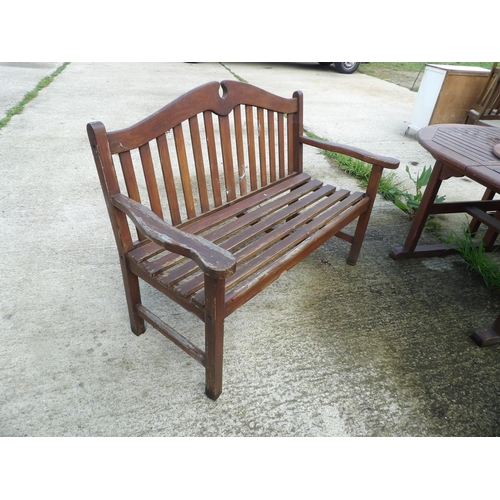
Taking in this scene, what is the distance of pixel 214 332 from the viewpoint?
1.36 m

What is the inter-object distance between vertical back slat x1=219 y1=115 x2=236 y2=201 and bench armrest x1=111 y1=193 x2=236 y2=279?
68 cm

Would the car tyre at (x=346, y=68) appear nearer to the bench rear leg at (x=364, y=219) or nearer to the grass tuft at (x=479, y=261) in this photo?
the grass tuft at (x=479, y=261)

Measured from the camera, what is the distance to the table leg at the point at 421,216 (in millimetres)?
2271

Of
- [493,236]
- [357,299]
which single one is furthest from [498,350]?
[493,236]

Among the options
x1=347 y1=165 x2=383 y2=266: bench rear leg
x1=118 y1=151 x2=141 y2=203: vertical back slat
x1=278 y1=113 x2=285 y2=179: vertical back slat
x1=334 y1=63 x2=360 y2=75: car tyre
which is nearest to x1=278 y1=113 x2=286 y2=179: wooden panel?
x1=278 y1=113 x2=285 y2=179: vertical back slat

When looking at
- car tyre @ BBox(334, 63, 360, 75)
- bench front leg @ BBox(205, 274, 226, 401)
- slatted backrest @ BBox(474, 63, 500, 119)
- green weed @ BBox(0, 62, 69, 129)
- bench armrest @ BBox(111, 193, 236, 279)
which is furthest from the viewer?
car tyre @ BBox(334, 63, 360, 75)

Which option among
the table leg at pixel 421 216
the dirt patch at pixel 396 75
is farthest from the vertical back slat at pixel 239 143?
the dirt patch at pixel 396 75

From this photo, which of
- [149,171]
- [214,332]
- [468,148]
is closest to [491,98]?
[468,148]

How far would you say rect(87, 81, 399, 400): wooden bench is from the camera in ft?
4.38

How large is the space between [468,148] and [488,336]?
108 cm

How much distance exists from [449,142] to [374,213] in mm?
994

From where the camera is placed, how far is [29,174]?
3.22 meters

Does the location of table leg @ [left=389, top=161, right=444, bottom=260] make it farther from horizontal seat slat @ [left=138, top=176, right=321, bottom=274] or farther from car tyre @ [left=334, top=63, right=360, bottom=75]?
car tyre @ [left=334, top=63, right=360, bottom=75]

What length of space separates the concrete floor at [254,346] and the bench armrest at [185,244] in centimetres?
74
